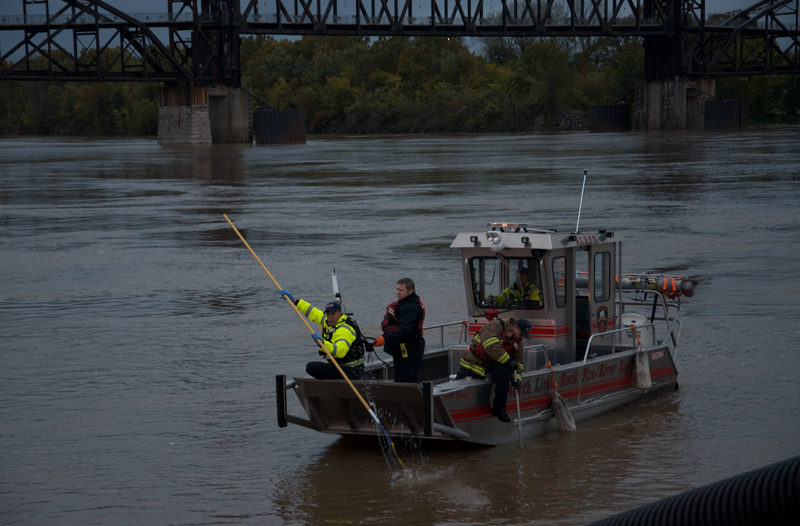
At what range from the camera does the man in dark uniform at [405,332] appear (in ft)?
32.5

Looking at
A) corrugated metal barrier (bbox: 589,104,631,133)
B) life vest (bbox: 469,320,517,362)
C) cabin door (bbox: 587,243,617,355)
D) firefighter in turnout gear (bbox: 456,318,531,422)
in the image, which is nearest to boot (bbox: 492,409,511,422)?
firefighter in turnout gear (bbox: 456,318,531,422)

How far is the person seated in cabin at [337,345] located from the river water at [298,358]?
91cm

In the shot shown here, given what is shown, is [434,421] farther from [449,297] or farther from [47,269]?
[47,269]

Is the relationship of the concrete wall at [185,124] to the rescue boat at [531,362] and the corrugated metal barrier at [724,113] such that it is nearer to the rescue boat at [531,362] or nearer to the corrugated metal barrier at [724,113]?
the corrugated metal barrier at [724,113]

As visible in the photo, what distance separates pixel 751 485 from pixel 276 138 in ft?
288

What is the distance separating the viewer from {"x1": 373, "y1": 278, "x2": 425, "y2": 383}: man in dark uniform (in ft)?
32.5

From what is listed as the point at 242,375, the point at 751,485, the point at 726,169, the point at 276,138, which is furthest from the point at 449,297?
the point at 276,138

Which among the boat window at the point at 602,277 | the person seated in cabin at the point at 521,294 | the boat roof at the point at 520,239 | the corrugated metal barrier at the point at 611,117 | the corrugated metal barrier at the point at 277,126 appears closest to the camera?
the boat roof at the point at 520,239

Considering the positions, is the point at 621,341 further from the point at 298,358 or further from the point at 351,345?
the point at 298,358

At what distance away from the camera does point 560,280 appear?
11.5 metres

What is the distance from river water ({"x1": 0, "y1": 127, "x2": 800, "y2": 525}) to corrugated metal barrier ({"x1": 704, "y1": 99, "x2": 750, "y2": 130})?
2413 inches

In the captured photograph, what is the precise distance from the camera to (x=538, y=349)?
11.2 metres

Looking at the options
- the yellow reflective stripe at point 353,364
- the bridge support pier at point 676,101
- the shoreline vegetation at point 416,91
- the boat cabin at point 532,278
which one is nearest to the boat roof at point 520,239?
the boat cabin at point 532,278

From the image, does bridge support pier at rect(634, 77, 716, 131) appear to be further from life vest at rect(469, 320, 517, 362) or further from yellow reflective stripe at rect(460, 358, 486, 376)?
yellow reflective stripe at rect(460, 358, 486, 376)
